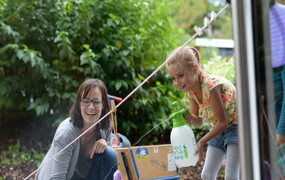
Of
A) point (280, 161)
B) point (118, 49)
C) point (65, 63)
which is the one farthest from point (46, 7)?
point (280, 161)

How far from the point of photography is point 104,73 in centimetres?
279

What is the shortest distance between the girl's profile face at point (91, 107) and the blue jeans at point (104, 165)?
145 mm

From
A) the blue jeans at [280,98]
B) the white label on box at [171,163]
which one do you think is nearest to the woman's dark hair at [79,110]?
the white label on box at [171,163]

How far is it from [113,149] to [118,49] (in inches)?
42.5

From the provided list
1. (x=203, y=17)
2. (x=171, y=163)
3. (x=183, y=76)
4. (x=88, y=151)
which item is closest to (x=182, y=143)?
(x=171, y=163)

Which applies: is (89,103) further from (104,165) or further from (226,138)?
(226,138)

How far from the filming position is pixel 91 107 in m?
1.88

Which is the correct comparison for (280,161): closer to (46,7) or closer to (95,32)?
(95,32)

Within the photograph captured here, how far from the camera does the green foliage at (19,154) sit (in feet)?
7.94

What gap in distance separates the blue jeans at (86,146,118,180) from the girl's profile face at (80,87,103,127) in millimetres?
145

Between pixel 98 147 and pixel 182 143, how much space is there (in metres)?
0.38

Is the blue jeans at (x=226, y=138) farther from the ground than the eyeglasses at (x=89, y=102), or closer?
closer

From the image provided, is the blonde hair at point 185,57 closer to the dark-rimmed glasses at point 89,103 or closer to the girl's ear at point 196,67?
the girl's ear at point 196,67

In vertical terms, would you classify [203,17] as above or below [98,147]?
above
